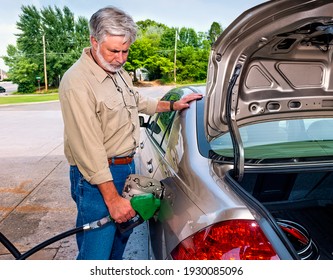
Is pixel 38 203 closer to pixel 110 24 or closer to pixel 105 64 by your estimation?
pixel 105 64

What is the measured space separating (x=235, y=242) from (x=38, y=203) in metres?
3.16

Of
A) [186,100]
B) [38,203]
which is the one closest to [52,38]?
[38,203]

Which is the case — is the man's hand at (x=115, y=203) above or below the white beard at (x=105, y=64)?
below

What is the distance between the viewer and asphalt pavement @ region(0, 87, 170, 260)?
2.79 m

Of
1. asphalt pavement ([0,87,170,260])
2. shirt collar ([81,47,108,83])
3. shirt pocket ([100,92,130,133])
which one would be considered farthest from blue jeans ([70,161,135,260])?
shirt collar ([81,47,108,83])

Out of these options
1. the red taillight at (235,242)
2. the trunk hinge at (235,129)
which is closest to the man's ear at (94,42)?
the trunk hinge at (235,129)

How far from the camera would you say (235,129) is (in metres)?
1.71

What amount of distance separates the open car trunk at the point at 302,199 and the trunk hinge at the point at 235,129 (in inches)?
19.5

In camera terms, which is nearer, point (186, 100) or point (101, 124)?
point (101, 124)

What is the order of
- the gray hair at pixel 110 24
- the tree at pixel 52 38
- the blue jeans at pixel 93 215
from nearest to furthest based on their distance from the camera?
the gray hair at pixel 110 24, the blue jeans at pixel 93 215, the tree at pixel 52 38

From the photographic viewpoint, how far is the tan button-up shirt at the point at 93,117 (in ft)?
5.04

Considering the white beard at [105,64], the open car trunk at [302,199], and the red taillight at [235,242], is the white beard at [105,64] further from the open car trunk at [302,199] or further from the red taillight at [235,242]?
the open car trunk at [302,199]

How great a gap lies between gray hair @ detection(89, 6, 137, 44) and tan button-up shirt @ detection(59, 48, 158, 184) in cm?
18
